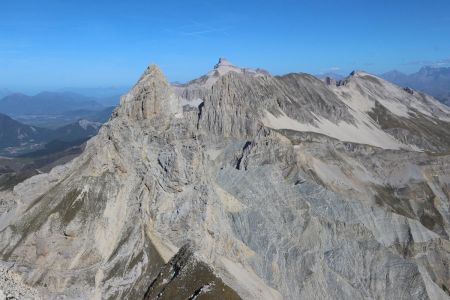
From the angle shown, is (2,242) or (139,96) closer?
(2,242)

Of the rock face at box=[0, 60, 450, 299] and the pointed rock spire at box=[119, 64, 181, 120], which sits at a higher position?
the pointed rock spire at box=[119, 64, 181, 120]

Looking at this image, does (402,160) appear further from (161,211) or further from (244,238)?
(161,211)

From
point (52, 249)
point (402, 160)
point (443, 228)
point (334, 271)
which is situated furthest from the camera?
point (402, 160)

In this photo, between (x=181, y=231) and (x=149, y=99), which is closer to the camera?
(x=181, y=231)

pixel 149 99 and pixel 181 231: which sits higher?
pixel 149 99

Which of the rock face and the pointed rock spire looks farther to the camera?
the pointed rock spire

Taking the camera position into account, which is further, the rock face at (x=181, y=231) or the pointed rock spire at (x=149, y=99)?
the pointed rock spire at (x=149, y=99)

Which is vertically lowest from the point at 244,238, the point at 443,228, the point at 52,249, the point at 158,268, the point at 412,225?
the point at 443,228

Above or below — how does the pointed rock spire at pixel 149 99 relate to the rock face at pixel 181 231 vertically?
above

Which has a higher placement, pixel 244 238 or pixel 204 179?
pixel 204 179

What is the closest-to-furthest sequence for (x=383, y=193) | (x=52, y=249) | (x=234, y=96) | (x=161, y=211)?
(x=52, y=249) → (x=161, y=211) → (x=383, y=193) → (x=234, y=96)

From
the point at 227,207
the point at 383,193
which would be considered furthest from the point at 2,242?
the point at 383,193
